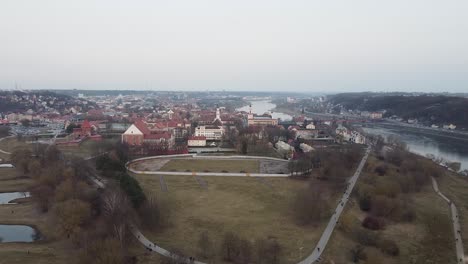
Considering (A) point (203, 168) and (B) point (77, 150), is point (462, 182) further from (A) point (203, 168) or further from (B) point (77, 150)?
(B) point (77, 150)

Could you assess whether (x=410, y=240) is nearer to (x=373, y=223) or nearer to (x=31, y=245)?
(x=373, y=223)

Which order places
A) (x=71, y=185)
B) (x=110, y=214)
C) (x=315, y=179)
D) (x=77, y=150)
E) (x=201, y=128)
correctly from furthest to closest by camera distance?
(x=201, y=128) → (x=77, y=150) → (x=315, y=179) → (x=71, y=185) → (x=110, y=214)

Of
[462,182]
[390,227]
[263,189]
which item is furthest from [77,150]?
[462,182]

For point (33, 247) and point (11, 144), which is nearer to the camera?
point (33, 247)

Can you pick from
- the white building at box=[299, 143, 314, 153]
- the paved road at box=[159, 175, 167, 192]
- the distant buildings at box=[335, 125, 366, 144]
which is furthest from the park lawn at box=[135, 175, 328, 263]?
the distant buildings at box=[335, 125, 366, 144]

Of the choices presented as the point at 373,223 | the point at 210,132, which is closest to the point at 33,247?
the point at 373,223

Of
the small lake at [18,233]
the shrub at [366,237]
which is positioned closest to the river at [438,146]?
the shrub at [366,237]

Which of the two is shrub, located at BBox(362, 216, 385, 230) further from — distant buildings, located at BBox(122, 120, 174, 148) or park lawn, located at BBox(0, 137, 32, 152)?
park lawn, located at BBox(0, 137, 32, 152)
